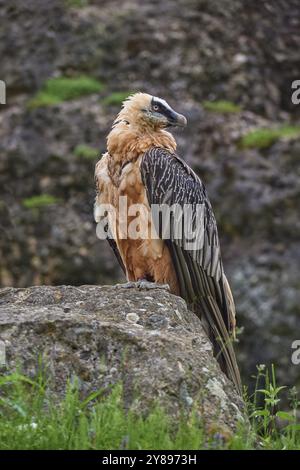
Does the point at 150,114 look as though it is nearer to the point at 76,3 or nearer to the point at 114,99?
the point at 114,99

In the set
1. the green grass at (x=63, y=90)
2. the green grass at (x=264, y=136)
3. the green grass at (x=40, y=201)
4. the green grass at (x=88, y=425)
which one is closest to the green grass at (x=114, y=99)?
the green grass at (x=63, y=90)

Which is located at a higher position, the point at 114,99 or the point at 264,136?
the point at 114,99

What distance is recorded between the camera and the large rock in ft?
18.2

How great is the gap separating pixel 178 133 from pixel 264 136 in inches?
70.1

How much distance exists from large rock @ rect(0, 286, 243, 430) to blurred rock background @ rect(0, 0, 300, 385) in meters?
8.90

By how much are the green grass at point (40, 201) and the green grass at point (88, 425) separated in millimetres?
12065

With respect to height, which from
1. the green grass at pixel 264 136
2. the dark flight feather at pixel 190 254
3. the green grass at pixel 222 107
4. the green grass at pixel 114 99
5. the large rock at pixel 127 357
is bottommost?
the large rock at pixel 127 357

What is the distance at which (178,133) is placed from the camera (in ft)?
59.6

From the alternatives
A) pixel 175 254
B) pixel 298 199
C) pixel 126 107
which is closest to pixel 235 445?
pixel 175 254

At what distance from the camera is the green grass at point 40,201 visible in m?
17.4

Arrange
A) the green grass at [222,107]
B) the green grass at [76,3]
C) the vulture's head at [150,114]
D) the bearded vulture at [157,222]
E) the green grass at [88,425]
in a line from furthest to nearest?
the green grass at [76,3] < the green grass at [222,107] < the vulture's head at [150,114] < the bearded vulture at [157,222] < the green grass at [88,425]

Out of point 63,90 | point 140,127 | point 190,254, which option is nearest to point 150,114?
point 140,127

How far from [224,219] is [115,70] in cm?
502

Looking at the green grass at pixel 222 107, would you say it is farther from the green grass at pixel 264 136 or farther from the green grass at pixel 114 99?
the green grass at pixel 114 99
